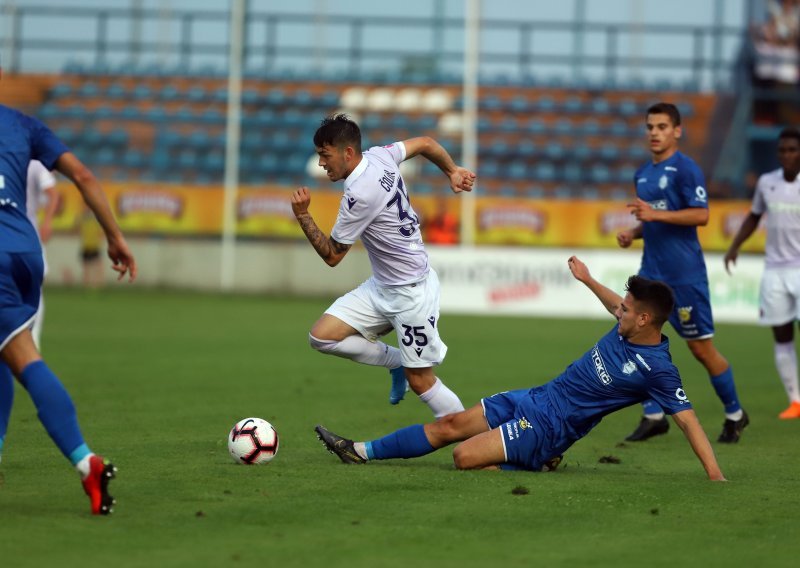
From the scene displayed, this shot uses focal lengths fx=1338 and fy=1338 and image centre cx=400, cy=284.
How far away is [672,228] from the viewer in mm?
9742

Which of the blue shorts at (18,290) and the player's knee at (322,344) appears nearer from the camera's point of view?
the blue shorts at (18,290)

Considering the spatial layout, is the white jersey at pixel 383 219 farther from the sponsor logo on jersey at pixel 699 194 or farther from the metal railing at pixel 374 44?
the metal railing at pixel 374 44

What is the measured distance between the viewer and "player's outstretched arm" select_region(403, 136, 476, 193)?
27.6ft

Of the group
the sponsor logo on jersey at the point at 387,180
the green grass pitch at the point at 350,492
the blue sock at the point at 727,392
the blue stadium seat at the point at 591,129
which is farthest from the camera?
the blue stadium seat at the point at 591,129

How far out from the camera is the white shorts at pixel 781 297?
1131cm

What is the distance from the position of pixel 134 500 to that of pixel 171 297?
19693 millimetres

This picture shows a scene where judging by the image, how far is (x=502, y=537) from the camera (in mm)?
5941

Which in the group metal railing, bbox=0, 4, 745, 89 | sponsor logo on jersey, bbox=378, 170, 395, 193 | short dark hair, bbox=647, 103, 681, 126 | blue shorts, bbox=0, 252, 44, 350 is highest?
metal railing, bbox=0, 4, 745, 89

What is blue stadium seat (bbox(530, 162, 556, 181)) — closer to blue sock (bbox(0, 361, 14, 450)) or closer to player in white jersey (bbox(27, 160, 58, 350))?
player in white jersey (bbox(27, 160, 58, 350))

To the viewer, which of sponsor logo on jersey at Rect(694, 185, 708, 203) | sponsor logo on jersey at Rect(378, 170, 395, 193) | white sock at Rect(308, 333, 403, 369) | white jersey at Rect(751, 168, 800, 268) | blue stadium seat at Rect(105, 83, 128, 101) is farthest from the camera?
blue stadium seat at Rect(105, 83, 128, 101)

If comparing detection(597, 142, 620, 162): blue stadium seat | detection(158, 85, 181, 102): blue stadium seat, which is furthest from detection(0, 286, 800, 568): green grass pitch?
detection(158, 85, 181, 102): blue stadium seat

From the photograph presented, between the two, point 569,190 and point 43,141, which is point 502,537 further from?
point 569,190

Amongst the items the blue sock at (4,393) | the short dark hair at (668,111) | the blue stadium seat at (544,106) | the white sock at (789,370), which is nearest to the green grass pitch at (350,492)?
the blue sock at (4,393)

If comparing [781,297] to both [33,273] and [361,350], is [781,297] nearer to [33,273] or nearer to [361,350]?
[361,350]
